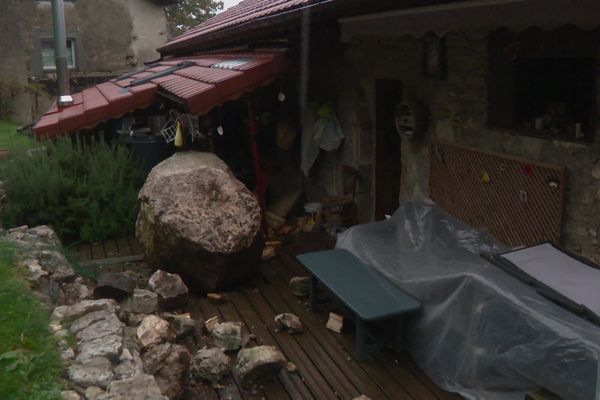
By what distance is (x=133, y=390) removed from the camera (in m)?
2.88

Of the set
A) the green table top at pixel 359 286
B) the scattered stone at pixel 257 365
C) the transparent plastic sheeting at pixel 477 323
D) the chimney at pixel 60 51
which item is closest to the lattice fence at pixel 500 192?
the transparent plastic sheeting at pixel 477 323

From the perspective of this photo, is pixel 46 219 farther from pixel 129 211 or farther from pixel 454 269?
pixel 454 269

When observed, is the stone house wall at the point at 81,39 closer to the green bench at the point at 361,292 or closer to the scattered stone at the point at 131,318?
the scattered stone at the point at 131,318

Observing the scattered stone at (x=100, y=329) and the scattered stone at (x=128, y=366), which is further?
the scattered stone at (x=100, y=329)

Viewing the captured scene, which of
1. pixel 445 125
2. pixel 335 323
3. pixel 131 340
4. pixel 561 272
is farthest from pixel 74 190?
pixel 561 272

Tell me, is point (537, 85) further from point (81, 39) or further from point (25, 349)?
point (81, 39)

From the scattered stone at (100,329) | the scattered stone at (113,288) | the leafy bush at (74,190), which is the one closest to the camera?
the scattered stone at (100,329)

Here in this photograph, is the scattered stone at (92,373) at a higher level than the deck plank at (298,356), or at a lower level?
higher

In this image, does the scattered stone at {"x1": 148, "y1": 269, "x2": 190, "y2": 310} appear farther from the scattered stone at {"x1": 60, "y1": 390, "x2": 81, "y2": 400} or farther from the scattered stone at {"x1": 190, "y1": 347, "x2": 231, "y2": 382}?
the scattered stone at {"x1": 60, "y1": 390, "x2": 81, "y2": 400}

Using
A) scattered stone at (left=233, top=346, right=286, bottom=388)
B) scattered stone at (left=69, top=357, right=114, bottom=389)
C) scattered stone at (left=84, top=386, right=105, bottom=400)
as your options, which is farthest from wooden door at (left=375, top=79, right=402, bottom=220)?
scattered stone at (left=84, top=386, right=105, bottom=400)

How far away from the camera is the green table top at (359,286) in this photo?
4105 millimetres

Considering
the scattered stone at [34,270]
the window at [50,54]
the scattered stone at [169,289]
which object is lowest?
the scattered stone at [169,289]

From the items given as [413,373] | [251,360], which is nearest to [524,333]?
[413,373]

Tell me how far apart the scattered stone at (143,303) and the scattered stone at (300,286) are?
4.41 ft
